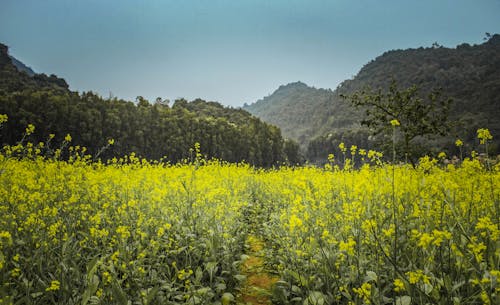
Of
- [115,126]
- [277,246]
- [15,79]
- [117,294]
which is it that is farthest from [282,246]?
[15,79]

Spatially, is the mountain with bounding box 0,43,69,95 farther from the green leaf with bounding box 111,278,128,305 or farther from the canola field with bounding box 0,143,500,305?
the green leaf with bounding box 111,278,128,305

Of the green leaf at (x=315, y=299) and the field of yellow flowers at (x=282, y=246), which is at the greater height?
the field of yellow flowers at (x=282, y=246)

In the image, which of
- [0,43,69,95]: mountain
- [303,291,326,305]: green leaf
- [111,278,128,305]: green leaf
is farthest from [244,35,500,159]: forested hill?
[0,43,69,95]: mountain

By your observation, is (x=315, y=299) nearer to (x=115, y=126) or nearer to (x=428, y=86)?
(x=115, y=126)

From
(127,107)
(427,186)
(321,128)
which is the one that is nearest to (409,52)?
(321,128)

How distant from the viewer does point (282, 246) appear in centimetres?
482

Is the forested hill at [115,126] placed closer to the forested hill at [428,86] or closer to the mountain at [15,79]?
the mountain at [15,79]

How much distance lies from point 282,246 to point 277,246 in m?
1.04

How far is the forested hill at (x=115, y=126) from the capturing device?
1345 inches

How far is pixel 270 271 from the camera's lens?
16.3 feet

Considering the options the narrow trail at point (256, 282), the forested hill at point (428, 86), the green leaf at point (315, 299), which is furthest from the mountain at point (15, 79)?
the forested hill at point (428, 86)

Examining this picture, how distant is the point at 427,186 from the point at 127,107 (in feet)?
163

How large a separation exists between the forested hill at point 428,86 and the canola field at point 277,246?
11297mm

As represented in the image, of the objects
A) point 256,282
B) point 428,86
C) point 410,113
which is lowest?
point 256,282
